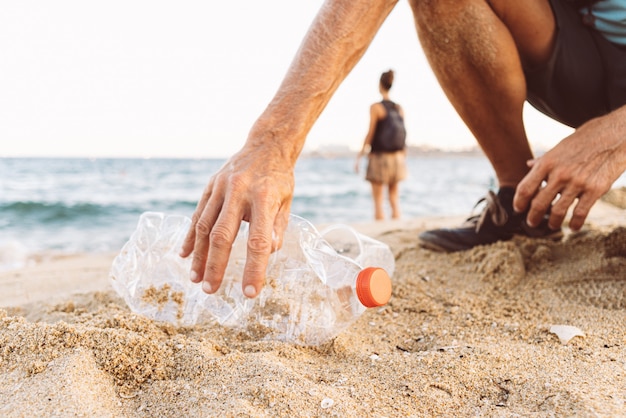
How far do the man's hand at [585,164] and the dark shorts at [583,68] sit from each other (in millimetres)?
291

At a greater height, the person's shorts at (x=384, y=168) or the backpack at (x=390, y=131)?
the backpack at (x=390, y=131)

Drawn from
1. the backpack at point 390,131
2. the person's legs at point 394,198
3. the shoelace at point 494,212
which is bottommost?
the person's legs at point 394,198

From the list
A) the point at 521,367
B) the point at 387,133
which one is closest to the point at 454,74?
the point at 521,367

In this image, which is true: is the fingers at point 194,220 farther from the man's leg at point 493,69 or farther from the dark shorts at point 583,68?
the dark shorts at point 583,68

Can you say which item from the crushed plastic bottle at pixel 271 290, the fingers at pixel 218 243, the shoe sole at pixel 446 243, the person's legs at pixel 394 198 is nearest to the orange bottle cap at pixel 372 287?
the crushed plastic bottle at pixel 271 290

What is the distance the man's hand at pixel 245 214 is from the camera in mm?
1035

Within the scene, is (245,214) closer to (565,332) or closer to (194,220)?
(194,220)

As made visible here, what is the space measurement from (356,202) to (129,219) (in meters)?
5.11

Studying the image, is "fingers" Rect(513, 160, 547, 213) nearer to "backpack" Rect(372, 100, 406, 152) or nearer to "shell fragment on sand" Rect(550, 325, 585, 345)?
"shell fragment on sand" Rect(550, 325, 585, 345)

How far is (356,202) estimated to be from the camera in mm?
10836

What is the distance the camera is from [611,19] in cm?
150

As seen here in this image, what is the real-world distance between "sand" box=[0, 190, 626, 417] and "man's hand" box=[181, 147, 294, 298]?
0.63 ft

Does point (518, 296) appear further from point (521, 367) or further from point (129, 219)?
point (129, 219)

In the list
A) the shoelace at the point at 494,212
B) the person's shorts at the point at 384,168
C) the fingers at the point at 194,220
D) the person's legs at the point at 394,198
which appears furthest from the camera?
the person's legs at the point at 394,198
